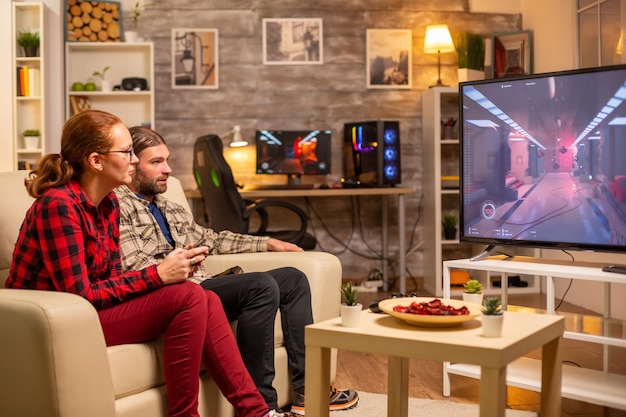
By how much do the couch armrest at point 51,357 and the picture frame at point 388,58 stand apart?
14.4ft

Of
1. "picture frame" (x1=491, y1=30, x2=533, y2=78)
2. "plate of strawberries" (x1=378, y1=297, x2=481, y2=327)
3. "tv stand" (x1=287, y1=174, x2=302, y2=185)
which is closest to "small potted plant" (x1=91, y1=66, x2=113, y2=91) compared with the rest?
"tv stand" (x1=287, y1=174, x2=302, y2=185)

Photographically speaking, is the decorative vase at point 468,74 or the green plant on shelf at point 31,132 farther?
the decorative vase at point 468,74

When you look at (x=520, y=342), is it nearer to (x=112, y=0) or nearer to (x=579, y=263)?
(x=579, y=263)

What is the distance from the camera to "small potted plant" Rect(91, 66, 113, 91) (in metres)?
5.75

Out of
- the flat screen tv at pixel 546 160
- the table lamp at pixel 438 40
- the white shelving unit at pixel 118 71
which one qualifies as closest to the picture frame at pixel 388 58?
the table lamp at pixel 438 40

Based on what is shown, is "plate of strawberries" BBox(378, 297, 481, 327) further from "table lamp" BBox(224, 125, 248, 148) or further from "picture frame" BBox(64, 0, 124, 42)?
"picture frame" BBox(64, 0, 124, 42)

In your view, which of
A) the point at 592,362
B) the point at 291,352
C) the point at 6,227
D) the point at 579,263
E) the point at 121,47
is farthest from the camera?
the point at 121,47

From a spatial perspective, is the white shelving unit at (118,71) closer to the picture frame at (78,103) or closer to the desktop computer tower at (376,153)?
the picture frame at (78,103)

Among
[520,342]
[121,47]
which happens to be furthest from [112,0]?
[520,342]

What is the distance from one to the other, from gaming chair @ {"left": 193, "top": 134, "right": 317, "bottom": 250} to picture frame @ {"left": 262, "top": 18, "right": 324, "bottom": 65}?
55.7 inches

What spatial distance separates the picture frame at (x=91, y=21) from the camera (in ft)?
18.9

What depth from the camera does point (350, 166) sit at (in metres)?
5.93

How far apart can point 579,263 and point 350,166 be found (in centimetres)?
314

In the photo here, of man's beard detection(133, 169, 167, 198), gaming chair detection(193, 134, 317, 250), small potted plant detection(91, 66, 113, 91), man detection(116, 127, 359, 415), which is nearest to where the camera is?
man detection(116, 127, 359, 415)
